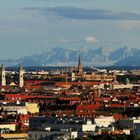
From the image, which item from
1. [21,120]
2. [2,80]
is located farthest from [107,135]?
[2,80]

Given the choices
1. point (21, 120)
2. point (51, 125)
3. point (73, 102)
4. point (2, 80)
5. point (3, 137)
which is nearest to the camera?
point (3, 137)

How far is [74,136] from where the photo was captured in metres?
55.4

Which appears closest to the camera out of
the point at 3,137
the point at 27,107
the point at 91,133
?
the point at 3,137

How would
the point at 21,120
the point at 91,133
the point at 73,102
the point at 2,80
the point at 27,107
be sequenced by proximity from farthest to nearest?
the point at 2,80 < the point at 73,102 < the point at 27,107 < the point at 21,120 < the point at 91,133

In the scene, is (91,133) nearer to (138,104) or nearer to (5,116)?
(5,116)

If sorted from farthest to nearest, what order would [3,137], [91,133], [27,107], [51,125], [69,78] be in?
[69,78], [27,107], [51,125], [91,133], [3,137]

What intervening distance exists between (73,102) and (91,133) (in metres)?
36.7

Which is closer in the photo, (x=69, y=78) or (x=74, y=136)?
(x=74, y=136)

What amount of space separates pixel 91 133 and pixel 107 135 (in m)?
3.72

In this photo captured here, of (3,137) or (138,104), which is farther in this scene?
(138,104)

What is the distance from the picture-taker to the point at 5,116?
236 ft

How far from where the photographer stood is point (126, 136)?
54.2 metres

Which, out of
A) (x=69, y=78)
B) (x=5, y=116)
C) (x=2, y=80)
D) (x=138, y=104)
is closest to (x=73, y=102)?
(x=138, y=104)

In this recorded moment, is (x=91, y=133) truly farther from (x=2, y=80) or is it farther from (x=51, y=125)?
(x=2, y=80)
